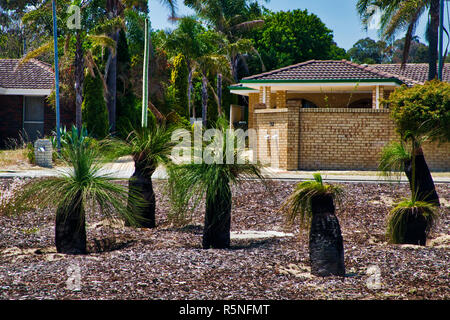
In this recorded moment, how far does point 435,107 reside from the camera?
1675 cm

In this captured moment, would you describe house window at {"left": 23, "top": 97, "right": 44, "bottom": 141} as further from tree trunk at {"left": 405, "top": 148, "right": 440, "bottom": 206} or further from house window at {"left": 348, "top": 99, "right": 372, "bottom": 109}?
tree trunk at {"left": 405, "top": 148, "right": 440, "bottom": 206}

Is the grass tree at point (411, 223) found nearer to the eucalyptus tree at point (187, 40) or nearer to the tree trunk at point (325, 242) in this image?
the tree trunk at point (325, 242)

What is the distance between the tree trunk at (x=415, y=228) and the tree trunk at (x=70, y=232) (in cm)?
472

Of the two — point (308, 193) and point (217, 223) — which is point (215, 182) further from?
point (308, 193)

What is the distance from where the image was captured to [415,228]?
28.4 ft

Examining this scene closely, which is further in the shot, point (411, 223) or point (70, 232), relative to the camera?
point (411, 223)

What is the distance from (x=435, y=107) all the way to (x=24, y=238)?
40.8ft

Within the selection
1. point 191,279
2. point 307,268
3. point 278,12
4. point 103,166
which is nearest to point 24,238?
point 103,166

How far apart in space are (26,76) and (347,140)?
60.7 feet

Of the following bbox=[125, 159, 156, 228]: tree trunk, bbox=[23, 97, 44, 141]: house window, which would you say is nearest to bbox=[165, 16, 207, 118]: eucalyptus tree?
bbox=[23, 97, 44, 141]: house window

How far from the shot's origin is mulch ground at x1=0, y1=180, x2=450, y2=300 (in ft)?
18.3

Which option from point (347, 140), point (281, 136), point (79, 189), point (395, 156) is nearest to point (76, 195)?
point (79, 189)

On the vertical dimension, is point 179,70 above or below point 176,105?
above
